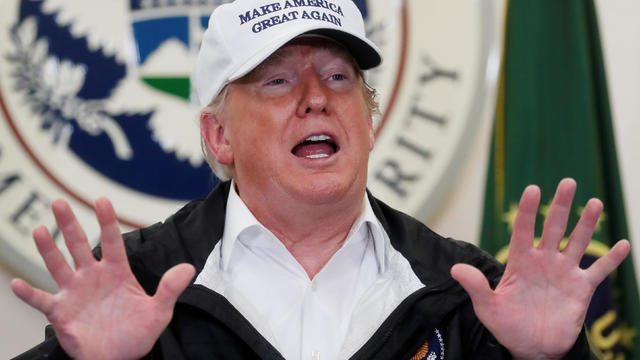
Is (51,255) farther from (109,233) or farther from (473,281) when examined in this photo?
(473,281)

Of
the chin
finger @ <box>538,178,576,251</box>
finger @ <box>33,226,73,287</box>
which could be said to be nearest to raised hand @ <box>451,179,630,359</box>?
finger @ <box>538,178,576,251</box>

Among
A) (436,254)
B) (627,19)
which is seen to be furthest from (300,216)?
(627,19)

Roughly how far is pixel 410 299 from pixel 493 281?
0.58ft

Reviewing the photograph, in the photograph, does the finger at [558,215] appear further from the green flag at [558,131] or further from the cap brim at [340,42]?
the green flag at [558,131]

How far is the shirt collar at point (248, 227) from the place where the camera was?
1.21 m

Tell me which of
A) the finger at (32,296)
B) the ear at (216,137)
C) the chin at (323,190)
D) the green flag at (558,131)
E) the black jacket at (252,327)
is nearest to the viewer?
the finger at (32,296)

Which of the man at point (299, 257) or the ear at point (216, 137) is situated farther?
Result: the ear at point (216, 137)

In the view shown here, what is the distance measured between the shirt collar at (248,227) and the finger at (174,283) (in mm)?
243

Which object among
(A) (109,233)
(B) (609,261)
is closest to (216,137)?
(A) (109,233)

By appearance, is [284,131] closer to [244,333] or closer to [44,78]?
[244,333]

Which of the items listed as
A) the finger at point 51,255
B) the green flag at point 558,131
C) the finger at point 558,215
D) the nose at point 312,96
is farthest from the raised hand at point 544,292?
the green flag at point 558,131

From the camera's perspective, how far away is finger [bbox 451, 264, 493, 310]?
94 centimetres

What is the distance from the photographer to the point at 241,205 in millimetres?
1268

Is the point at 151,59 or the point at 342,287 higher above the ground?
the point at 151,59
